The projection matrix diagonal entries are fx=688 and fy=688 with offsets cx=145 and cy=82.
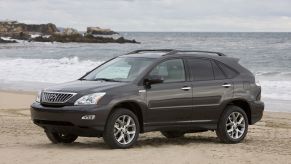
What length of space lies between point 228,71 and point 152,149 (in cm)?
224

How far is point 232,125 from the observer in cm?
1142

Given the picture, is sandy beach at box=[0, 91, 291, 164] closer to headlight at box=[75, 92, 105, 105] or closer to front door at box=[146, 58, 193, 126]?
front door at box=[146, 58, 193, 126]

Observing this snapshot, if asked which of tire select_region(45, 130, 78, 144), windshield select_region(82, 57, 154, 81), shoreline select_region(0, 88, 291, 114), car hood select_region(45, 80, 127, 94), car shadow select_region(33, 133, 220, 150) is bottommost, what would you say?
shoreline select_region(0, 88, 291, 114)

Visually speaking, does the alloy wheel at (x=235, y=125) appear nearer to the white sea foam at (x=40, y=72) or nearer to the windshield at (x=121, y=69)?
the windshield at (x=121, y=69)

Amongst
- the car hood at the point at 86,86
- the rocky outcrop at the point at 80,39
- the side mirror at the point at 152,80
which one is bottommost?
the rocky outcrop at the point at 80,39

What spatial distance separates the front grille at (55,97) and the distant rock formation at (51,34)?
315 ft

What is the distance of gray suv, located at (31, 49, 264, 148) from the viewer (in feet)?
32.3

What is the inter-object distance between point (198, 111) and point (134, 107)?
1.21 m

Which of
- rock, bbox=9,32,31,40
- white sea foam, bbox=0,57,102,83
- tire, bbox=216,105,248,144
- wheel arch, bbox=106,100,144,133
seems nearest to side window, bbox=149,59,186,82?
wheel arch, bbox=106,100,144,133

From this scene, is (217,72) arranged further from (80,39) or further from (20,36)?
(20,36)

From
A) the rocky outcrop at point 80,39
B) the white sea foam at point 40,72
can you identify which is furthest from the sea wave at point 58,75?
the rocky outcrop at point 80,39

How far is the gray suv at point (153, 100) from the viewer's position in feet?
32.3

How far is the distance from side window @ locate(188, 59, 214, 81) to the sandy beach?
1087 millimetres

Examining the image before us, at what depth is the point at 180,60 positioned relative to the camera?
36.2ft
